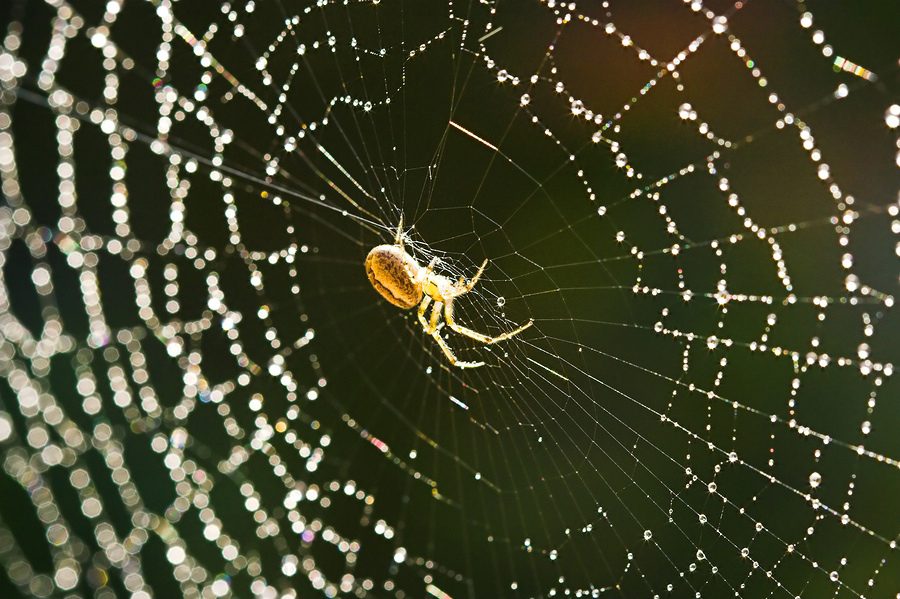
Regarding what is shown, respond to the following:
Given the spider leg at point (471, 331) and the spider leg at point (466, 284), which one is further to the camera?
the spider leg at point (471, 331)

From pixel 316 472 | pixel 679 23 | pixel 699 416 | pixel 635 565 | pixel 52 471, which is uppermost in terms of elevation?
pixel 679 23

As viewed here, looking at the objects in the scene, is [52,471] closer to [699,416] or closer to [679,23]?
[699,416]

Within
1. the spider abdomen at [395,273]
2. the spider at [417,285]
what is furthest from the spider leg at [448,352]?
the spider abdomen at [395,273]

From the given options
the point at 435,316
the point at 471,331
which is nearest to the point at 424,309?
the point at 435,316

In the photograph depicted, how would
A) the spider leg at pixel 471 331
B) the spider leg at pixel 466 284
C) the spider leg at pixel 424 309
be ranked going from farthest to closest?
1. the spider leg at pixel 424 309
2. the spider leg at pixel 471 331
3. the spider leg at pixel 466 284

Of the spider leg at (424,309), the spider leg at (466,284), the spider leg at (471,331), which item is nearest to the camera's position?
the spider leg at (466,284)

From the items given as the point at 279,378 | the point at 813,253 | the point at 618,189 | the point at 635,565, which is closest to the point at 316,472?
the point at 279,378

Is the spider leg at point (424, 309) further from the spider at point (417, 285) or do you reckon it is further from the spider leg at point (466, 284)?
the spider leg at point (466, 284)

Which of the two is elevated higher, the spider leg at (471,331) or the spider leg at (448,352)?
the spider leg at (471,331)
